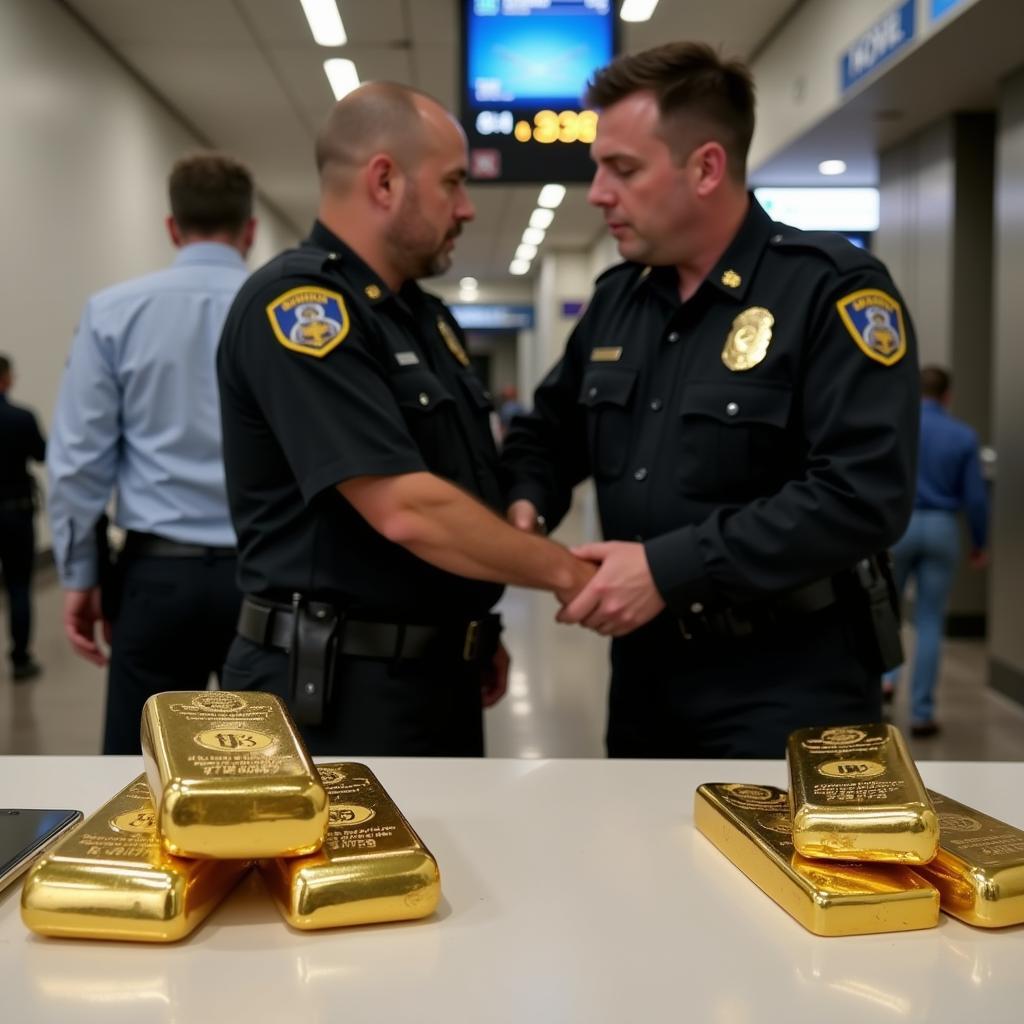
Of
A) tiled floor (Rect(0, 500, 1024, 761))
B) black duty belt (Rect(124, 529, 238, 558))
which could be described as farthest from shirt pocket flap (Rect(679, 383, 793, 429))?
tiled floor (Rect(0, 500, 1024, 761))

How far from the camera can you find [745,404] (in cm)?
176

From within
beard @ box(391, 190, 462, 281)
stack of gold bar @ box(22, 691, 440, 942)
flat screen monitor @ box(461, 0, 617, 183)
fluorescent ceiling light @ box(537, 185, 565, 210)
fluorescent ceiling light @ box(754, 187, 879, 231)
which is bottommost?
stack of gold bar @ box(22, 691, 440, 942)

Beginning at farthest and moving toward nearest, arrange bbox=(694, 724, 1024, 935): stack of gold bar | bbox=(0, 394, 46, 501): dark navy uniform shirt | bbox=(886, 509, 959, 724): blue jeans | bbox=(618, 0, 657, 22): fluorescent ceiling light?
bbox=(618, 0, 657, 22): fluorescent ceiling light
bbox=(0, 394, 46, 501): dark navy uniform shirt
bbox=(886, 509, 959, 724): blue jeans
bbox=(694, 724, 1024, 935): stack of gold bar

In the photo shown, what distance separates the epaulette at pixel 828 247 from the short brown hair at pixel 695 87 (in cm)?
14

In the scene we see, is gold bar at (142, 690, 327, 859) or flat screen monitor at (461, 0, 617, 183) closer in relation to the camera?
gold bar at (142, 690, 327, 859)

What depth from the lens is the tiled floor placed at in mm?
A: 4102

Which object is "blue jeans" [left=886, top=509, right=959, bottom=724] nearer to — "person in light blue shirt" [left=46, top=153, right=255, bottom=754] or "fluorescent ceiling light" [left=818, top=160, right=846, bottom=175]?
"person in light blue shirt" [left=46, top=153, right=255, bottom=754]

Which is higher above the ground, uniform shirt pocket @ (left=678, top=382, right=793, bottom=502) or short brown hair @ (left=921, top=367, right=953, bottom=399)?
short brown hair @ (left=921, top=367, right=953, bottom=399)

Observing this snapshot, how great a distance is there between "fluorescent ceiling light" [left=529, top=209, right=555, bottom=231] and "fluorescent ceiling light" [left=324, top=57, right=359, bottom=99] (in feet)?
16.9

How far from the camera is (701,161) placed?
1878 mm

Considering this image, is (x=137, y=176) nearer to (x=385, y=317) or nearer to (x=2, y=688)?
(x=2, y=688)

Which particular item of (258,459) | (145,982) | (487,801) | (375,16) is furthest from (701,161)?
(375,16)

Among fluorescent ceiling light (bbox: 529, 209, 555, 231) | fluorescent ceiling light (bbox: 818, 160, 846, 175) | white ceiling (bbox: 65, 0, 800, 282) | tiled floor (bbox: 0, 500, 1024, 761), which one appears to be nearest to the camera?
tiled floor (bbox: 0, 500, 1024, 761)

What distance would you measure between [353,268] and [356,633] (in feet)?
2.02
